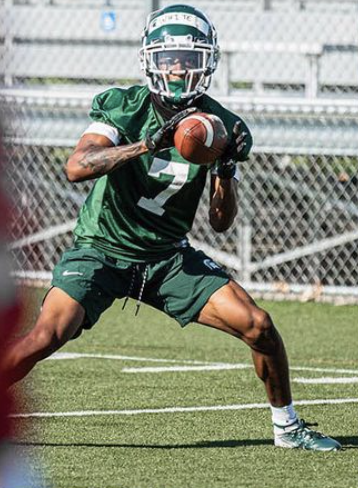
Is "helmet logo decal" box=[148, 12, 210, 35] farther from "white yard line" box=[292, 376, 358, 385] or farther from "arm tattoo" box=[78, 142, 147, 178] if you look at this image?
"white yard line" box=[292, 376, 358, 385]

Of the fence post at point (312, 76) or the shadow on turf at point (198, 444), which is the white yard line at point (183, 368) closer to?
→ the shadow on turf at point (198, 444)

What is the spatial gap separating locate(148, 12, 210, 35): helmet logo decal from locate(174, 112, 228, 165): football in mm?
491

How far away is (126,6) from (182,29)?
26.2ft

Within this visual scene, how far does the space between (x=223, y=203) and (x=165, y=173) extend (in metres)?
0.28

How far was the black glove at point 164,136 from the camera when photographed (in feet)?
16.9

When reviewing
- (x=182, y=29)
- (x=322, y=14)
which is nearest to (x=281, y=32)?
(x=322, y=14)

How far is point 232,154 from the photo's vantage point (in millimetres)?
5508

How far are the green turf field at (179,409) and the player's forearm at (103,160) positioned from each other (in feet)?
2.82

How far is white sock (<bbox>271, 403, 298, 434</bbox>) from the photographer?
18.8ft

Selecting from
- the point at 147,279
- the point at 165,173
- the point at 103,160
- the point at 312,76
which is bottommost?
the point at 312,76

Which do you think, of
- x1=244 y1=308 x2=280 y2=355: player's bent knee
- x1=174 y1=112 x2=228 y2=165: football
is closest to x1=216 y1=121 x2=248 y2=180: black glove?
x1=174 y1=112 x2=228 y2=165: football

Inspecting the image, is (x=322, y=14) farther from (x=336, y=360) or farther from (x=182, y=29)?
(x=182, y=29)

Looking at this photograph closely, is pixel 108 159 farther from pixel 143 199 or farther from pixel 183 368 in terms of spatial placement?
pixel 183 368

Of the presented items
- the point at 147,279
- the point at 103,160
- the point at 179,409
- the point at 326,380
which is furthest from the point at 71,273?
the point at 326,380
